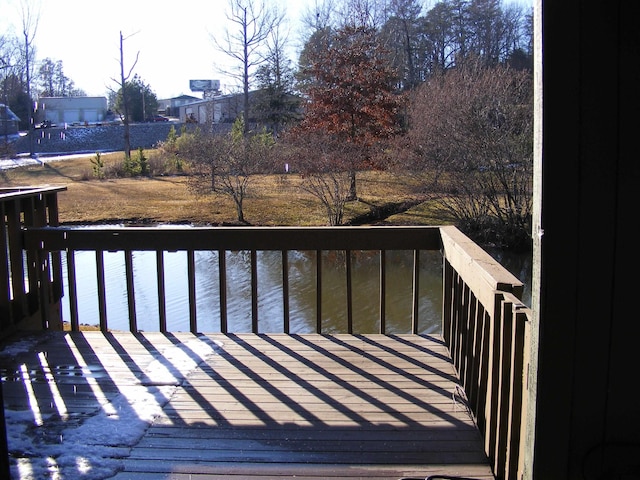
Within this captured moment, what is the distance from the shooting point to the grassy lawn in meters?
14.7

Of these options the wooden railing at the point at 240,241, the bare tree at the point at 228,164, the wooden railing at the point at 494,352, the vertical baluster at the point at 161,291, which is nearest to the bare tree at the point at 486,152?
the bare tree at the point at 228,164

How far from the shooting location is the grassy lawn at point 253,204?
14.7m

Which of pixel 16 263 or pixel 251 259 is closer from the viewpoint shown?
pixel 251 259

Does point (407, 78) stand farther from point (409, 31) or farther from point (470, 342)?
point (470, 342)

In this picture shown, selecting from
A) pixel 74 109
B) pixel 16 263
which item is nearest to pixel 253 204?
pixel 16 263

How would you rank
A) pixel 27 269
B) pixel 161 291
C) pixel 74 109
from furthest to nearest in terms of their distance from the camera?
pixel 74 109 → pixel 27 269 → pixel 161 291

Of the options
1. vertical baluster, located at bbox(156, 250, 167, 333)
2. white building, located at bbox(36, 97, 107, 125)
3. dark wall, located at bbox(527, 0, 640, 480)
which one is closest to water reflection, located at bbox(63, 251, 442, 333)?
vertical baluster, located at bbox(156, 250, 167, 333)

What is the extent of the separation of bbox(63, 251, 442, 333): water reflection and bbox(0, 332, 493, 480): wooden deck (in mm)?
3861

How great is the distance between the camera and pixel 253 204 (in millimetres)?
16781

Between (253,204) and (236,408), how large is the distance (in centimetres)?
1427

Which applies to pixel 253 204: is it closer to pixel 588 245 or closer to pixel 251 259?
pixel 251 259

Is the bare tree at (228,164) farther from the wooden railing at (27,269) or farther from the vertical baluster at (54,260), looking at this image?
the wooden railing at (27,269)

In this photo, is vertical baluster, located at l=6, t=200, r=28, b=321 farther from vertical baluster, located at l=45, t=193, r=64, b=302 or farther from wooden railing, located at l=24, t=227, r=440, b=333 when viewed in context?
vertical baluster, located at l=45, t=193, r=64, b=302

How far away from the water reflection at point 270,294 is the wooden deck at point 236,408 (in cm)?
386
